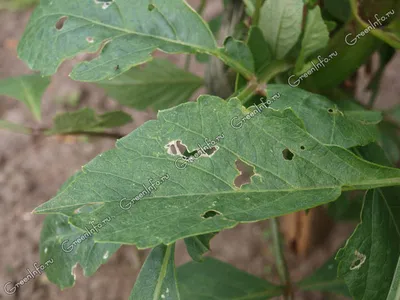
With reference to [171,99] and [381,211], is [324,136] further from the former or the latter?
[171,99]

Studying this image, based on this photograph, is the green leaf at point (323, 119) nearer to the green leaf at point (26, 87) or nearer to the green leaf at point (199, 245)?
the green leaf at point (199, 245)

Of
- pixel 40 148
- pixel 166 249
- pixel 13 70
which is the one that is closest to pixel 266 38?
pixel 166 249

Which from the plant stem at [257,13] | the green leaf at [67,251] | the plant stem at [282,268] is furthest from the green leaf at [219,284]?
the plant stem at [257,13]

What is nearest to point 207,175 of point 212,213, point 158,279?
point 212,213

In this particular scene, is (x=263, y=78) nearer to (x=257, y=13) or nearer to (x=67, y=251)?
(x=257, y=13)

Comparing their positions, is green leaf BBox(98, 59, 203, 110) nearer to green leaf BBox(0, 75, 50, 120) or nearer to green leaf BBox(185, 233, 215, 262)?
green leaf BBox(0, 75, 50, 120)
